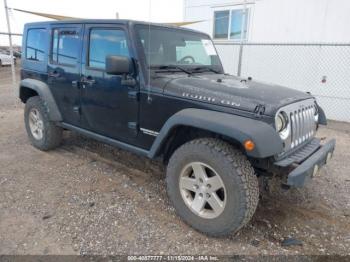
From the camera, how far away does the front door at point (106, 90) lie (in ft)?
10.9

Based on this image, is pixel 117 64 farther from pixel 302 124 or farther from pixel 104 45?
pixel 302 124

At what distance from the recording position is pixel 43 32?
175 inches

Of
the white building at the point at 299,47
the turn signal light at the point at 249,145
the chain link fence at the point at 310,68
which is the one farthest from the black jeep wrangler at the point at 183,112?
the white building at the point at 299,47

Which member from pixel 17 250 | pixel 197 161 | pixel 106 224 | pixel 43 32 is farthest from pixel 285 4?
pixel 17 250

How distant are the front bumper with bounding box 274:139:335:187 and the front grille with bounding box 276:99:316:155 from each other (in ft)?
0.58

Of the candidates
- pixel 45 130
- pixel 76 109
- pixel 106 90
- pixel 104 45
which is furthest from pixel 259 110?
pixel 45 130

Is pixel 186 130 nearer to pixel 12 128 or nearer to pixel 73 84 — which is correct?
pixel 73 84

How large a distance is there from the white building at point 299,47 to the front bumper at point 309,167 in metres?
4.78

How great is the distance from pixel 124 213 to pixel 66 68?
216 cm

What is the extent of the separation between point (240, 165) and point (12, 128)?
521cm

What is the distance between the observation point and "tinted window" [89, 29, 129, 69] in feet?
11.0

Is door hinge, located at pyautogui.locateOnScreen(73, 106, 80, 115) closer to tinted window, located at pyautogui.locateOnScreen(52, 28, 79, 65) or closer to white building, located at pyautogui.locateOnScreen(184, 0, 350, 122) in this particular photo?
tinted window, located at pyautogui.locateOnScreen(52, 28, 79, 65)

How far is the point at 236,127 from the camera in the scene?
93.7 inches

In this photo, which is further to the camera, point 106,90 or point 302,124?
point 106,90
